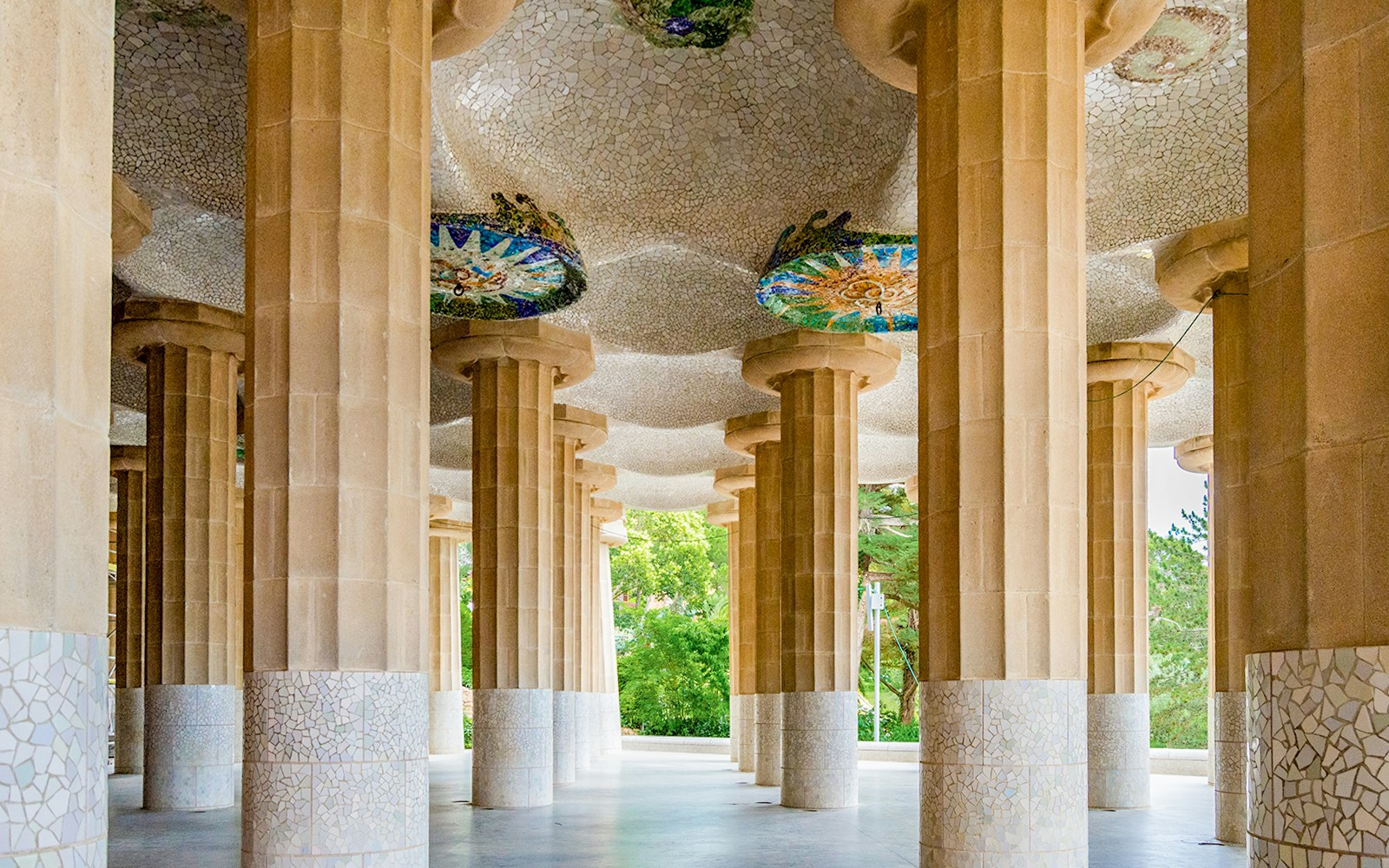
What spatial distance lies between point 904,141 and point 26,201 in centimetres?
1014

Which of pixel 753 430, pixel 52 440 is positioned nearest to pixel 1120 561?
pixel 753 430

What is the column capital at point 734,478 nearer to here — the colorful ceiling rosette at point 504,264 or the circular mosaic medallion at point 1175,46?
the colorful ceiling rosette at point 504,264

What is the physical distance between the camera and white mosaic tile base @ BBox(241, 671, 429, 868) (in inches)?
277

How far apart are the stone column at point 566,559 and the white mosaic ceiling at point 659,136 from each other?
7.42 metres

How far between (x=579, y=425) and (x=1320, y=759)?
66.6ft

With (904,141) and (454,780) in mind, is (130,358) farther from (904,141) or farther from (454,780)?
(904,141)

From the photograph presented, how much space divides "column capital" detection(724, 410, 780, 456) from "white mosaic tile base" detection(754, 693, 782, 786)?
425 cm

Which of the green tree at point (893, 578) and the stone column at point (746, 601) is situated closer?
the stone column at point (746, 601)

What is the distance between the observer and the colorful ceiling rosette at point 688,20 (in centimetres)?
1132

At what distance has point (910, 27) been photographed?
8922mm

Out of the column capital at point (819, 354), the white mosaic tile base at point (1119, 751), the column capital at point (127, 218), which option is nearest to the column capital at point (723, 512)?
the column capital at point (819, 354)

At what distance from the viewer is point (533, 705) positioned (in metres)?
17.2

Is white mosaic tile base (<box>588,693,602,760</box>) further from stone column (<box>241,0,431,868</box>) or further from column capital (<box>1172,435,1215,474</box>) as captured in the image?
stone column (<box>241,0,431,868</box>)

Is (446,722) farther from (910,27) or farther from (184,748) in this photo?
(910,27)
